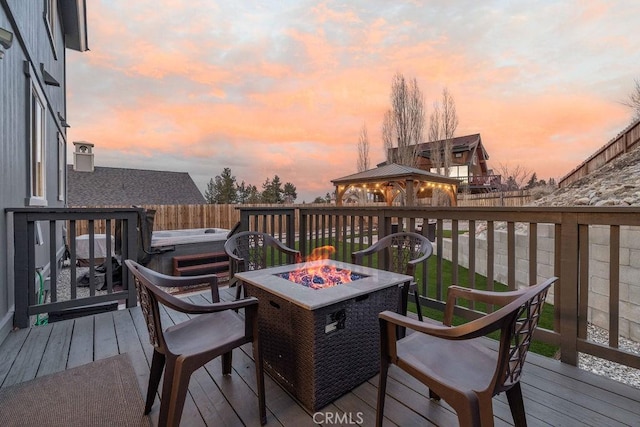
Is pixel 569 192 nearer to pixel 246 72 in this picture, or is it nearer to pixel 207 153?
pixel 246 72

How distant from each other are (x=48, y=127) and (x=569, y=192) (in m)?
10.9

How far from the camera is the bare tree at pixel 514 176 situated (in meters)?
17.1

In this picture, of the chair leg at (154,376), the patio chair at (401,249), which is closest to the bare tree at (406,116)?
the patio chair at (401,249)

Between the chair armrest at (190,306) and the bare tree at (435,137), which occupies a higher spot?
the bare tree at (435,137)

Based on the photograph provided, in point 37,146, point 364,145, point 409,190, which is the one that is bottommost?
point 409,190

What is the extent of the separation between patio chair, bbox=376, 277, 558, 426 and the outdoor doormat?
4.50 feet

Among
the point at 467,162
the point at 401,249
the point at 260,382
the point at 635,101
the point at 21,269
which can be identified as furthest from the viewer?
the point at 467,162

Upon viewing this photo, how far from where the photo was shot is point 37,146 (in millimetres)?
4430

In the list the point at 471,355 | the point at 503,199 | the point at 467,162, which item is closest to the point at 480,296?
the point at 471,355

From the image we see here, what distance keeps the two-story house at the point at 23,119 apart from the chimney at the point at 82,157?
3.77 m

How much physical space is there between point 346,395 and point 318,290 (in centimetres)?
65

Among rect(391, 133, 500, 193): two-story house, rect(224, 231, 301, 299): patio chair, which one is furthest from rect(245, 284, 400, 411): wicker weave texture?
rect(391, 133, 500, 193): two-story house

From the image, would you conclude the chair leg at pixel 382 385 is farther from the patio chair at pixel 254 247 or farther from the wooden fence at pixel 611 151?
the wooden fence at pixel 611 151

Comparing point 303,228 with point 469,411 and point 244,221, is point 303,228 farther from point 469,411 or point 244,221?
point 469,411
